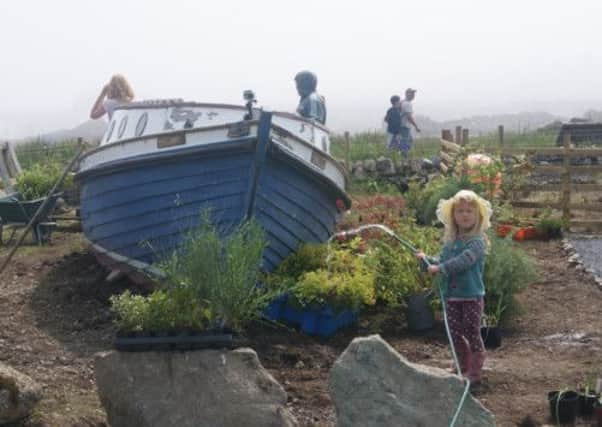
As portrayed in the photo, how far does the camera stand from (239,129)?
823 centimetres

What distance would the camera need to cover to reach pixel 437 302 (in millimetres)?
7965

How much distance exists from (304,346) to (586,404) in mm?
2382

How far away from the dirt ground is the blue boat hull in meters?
0.79

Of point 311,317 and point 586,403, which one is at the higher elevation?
point 311,317

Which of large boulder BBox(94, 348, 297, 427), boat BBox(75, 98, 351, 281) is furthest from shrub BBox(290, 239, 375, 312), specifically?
large boulder BBox(94, 348, 297, 427)

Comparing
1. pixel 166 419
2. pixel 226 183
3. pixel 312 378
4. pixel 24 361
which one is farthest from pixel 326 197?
pixel 166 419

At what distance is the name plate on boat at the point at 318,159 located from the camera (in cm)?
882

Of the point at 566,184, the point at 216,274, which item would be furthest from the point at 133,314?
the point at 566,184

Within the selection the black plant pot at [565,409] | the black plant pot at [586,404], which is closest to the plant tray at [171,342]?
the black plant pot at [565,409]

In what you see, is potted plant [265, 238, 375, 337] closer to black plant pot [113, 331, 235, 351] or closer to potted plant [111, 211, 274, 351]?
potted plant [111, 211, 274, 351]

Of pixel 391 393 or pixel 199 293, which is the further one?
pixel 199 293

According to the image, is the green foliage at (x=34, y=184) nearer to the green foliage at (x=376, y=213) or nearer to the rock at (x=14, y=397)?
the green foliage at (x=376, y=213)

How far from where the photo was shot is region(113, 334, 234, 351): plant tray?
208 inches

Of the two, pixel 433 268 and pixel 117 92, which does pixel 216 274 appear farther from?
pixel 117 92
